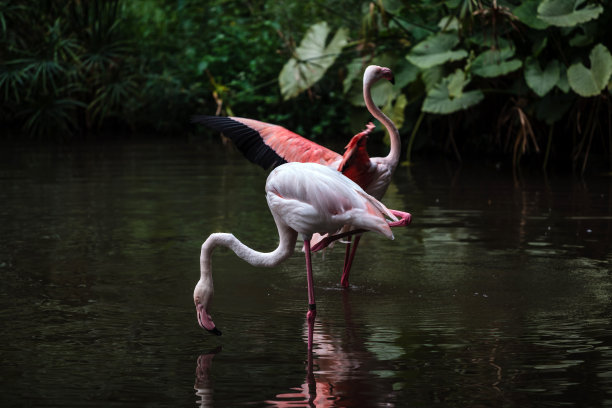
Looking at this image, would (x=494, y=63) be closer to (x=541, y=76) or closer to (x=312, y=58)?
(x=541, y=76)

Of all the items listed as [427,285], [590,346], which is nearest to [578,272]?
[427,285]

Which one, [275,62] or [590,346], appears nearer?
[590,346]

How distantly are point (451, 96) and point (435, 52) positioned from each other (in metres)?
0.57

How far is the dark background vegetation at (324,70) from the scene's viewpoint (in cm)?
1186

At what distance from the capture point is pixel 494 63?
11.9 metres

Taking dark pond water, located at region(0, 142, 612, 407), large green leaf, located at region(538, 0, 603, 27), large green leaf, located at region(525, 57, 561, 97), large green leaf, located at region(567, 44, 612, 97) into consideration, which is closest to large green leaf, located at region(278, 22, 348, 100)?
large green leaf, located at region(525, 57, 561, 97)

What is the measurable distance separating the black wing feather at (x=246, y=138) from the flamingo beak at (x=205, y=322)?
187 centimetres

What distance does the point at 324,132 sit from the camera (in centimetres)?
1744

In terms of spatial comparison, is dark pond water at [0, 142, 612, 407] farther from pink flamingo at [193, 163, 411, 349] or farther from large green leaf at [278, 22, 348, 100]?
large green leaf at [278, 22, 348, 100]

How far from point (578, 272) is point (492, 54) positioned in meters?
6.08

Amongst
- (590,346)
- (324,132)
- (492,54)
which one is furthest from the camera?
Answer: (324,132)

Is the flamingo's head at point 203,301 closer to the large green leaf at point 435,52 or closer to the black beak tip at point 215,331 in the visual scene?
the black beak tip at point 215,331

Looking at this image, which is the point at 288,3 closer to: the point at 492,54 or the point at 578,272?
the point at 492,54

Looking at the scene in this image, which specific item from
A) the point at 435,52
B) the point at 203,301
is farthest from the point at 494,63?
the point at 203,301
